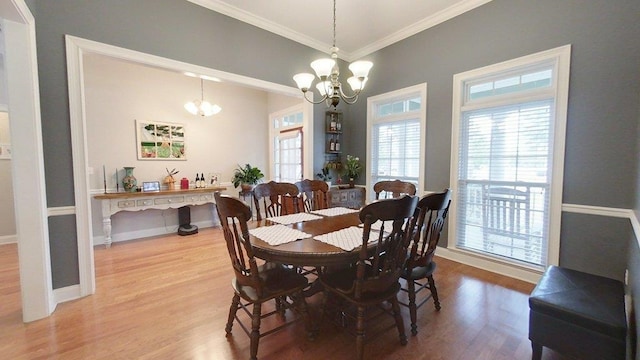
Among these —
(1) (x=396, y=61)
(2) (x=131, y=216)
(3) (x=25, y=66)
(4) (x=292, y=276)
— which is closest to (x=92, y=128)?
(2) (x=131, y=216)

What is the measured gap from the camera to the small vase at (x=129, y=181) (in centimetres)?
406

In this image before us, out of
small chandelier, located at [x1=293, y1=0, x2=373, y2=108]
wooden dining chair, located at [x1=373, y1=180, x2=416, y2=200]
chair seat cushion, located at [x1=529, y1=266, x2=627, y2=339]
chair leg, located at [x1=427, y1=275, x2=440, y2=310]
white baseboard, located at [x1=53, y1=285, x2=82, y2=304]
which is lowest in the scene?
white baseboard, located at [x1=53, y1=285, x2=82, y2=304]

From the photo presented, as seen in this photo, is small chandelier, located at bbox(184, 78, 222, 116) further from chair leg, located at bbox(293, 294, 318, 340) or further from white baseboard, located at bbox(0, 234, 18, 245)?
chair leg, located at bbox(293, 294, 318, 340)

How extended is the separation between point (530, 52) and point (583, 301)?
232 cm

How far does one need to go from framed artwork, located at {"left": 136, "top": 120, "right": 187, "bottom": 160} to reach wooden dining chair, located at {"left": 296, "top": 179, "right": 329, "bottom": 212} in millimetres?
2957

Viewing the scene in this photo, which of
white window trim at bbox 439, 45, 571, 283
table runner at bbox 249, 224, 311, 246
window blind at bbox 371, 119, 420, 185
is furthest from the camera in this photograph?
window blind at bbox 371, 119, 420, 185

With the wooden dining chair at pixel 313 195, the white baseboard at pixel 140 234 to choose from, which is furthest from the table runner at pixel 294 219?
the white baseboard at pixel 140 234

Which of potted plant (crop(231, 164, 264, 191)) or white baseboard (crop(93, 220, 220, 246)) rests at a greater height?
potted plant (crop(231, 164, 264, 191))

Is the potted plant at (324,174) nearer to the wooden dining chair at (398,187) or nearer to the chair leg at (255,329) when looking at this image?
the wooden dining chair at (398,187)

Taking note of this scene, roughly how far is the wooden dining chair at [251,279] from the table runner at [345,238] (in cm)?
34

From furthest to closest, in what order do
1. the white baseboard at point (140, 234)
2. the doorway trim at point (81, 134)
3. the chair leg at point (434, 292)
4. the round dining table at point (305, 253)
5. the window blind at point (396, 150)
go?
the white baseboard at point (140, 234)
the window blind at point (396, 150)
the doorway trim at point (81, 134)
the chair leg at point (434, 292)
the round dining table at point (305, 253)

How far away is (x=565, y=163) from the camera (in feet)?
7.98

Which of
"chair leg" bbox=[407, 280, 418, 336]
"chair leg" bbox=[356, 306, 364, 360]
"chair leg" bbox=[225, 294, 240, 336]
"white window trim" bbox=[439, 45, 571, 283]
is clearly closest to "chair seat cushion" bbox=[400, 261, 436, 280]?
"chair leg" bbox=[407, 280, 418, 336]

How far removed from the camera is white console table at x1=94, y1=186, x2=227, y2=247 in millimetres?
3766
